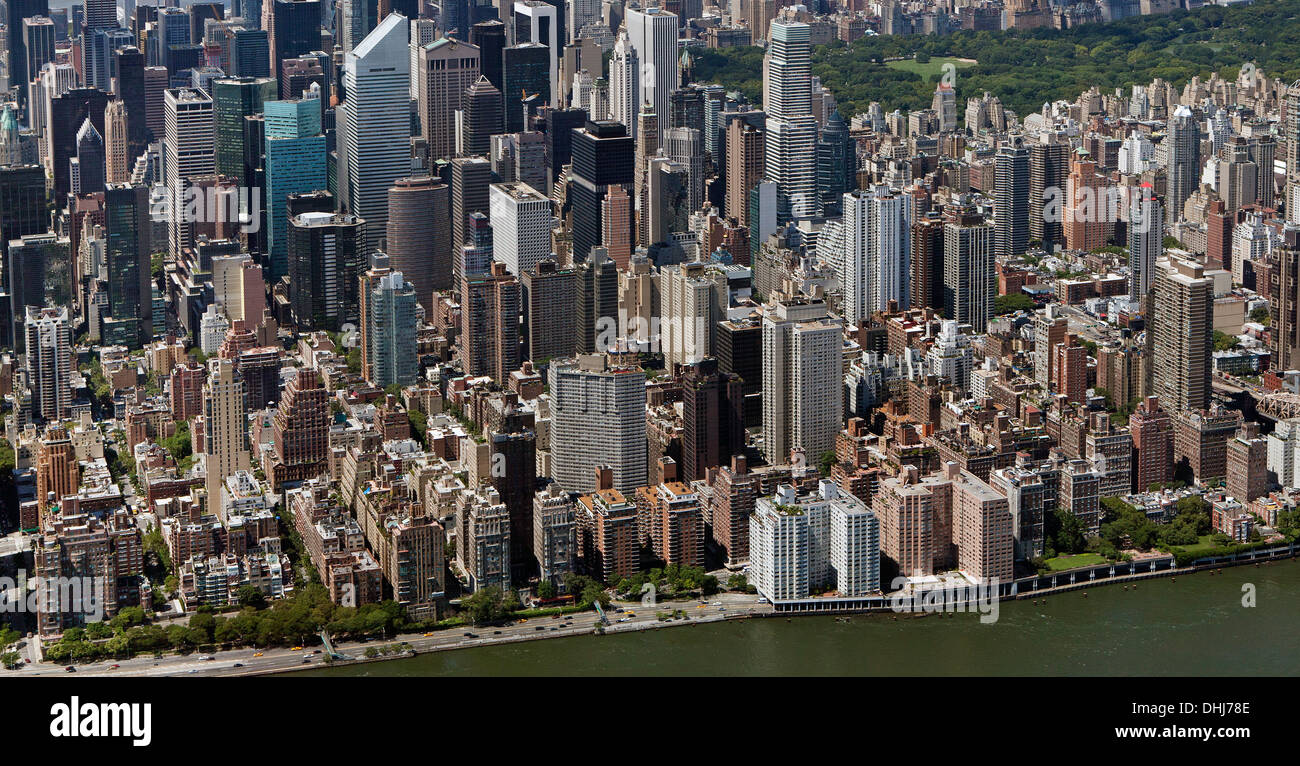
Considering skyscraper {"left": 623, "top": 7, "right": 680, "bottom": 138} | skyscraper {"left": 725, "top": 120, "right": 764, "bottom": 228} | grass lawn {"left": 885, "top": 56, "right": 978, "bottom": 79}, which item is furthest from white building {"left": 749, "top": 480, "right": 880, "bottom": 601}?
grass lawn {"left": 885, "top": 56, "right": 978, "bottom": 79}

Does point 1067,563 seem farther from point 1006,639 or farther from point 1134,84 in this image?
point 1134,84

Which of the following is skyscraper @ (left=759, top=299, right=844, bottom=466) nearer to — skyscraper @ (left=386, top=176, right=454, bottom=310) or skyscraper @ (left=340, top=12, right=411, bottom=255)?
skyscraper @ (left=386, top=176, right=454, bottom=310)

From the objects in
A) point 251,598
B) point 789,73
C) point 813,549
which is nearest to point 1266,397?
point 813,549

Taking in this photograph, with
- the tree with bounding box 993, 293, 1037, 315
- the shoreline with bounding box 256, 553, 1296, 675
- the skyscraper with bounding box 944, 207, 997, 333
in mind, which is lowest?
the shoreline with bounding box 256, 553, 1296, 675

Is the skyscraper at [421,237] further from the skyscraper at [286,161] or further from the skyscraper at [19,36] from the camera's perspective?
the skyscraper at [19,36]

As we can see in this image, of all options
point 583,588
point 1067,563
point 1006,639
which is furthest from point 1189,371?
point 583,588

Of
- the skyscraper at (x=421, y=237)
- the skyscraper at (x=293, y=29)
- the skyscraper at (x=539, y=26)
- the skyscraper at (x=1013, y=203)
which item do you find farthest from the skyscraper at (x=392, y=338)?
the skyscraper at (x=293, y=29)
